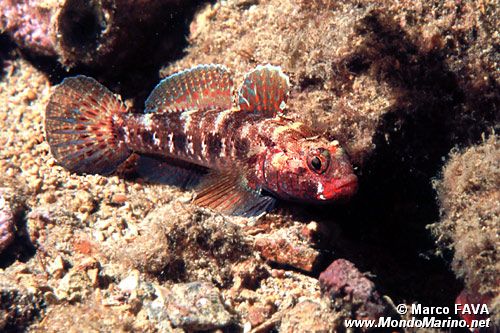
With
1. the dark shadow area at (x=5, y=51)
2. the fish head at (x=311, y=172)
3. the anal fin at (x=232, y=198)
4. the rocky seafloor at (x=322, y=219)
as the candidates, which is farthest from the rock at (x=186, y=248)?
the dark shadow area at (x=5, y=51)

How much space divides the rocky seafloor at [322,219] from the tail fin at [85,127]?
0.66 ft

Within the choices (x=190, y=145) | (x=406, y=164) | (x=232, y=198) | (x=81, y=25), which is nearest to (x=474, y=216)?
(x=406, y=164)

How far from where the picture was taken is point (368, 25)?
3.92m

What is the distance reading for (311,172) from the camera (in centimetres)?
386

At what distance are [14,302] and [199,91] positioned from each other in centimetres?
283

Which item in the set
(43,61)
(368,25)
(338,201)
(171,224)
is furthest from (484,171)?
(43,61)

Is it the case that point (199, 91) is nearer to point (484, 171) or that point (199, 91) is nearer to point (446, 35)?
point (446, 35)

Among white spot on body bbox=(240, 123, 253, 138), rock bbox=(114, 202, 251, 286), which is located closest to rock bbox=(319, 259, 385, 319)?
rock bbox=(114, 202, 251, 286)

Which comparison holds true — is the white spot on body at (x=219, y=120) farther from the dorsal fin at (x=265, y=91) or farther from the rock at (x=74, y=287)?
the rock at (x=74, y=287)

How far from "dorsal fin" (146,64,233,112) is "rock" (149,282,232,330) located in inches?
85.1

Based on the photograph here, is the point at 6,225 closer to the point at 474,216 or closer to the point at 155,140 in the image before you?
the point at 155,140

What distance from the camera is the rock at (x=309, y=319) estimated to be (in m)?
3.23

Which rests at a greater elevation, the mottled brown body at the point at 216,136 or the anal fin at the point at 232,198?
the mottled brown body at the point at 216,136

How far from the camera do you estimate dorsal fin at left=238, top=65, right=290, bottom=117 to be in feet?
13.8
